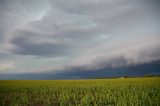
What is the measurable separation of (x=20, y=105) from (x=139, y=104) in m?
3.61

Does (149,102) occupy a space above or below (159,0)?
below

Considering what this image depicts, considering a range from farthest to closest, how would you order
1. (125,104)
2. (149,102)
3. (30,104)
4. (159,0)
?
(159,0) → (30,104) → (149,102) → (125,104)

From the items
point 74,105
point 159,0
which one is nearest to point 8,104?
point 74,105

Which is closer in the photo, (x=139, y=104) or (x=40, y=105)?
(x=139, y=104)

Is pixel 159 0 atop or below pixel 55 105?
atop

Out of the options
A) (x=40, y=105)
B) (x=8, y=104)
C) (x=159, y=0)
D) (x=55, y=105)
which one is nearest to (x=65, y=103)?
(x=55, y=105)

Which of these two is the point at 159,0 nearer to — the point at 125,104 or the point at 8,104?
the point at 125,104

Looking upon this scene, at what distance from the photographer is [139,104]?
6629mm

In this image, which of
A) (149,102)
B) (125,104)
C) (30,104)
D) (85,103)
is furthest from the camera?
(30,104)

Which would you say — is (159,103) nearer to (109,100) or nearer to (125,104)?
(125,104)

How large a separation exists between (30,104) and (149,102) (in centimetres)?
371

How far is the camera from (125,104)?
6270mm

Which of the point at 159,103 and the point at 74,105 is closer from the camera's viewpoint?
the point at 159,103

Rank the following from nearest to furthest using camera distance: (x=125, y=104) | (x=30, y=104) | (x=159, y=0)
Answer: (x=125, y=104) < (x=30, y=104) < (x=159, y=0)
